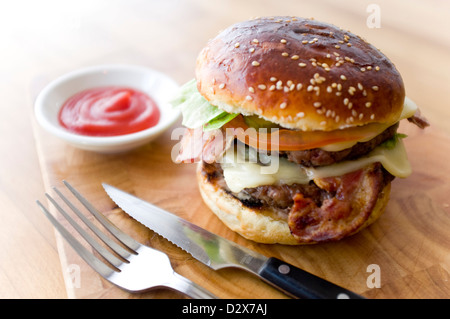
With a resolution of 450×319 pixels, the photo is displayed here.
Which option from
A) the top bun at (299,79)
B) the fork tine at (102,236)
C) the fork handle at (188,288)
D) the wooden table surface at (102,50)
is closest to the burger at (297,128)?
the top bun at (299,79)

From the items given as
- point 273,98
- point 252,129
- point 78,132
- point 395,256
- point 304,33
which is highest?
point 304,33

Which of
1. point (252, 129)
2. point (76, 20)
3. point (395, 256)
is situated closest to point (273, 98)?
point (252, 129)

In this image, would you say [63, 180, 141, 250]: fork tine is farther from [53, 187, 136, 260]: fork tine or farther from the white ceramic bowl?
the white ceramic bowl

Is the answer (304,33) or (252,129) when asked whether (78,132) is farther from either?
(304,33)

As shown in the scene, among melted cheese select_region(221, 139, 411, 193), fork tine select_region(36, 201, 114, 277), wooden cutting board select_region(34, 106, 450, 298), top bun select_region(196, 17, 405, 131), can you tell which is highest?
top bun select_region(196, 17, 405, 131)

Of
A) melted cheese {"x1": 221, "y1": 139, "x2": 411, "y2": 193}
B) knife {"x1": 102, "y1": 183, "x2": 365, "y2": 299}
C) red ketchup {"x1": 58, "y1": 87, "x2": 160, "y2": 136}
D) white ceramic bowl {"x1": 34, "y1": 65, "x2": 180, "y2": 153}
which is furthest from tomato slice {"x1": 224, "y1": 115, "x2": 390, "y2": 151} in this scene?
red ketchup {"x1": 58, "y1": 87, "x2": 160, "y2": 136}

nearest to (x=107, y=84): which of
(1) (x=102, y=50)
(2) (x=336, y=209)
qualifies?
(1) (x=102, y=50)

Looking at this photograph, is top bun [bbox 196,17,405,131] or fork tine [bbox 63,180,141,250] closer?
top bun [bbox 196,17,405,131]
